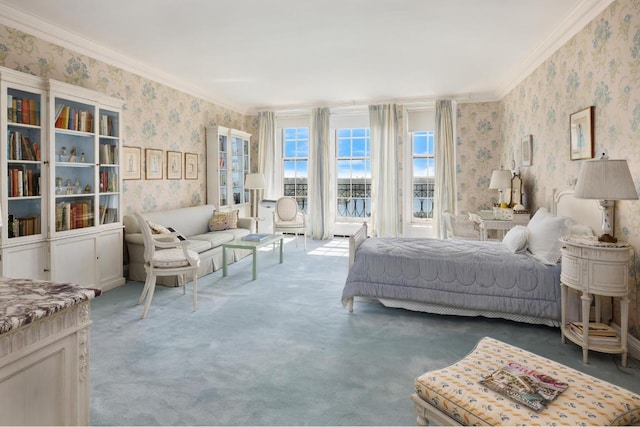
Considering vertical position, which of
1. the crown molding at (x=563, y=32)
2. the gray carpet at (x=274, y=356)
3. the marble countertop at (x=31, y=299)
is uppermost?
the crown molding at (x=563, y=32)

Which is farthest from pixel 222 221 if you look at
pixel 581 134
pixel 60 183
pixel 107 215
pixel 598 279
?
pixel 598 279

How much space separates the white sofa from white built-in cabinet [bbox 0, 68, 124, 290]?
0.70ft

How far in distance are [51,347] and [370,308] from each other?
2.95 meters

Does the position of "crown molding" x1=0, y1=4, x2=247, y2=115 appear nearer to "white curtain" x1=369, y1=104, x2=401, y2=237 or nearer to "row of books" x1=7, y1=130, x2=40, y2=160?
"row of books" x1=7, y1=130, x2=40, y2=160

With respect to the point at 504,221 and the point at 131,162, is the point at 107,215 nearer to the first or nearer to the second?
the point at 131,162

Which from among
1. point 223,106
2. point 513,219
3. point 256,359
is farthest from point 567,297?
point 223,106

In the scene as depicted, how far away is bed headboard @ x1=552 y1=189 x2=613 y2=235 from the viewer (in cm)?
330

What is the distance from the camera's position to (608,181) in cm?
251

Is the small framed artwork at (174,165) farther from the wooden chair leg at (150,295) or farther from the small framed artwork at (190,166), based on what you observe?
the wooden chair leg at (150,295)

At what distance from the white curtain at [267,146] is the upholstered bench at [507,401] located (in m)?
6.96

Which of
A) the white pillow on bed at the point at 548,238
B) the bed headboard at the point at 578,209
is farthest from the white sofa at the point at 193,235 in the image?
the bed headboard at the point at 578,209

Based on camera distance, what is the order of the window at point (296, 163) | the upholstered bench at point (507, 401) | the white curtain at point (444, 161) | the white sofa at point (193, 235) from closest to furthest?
1. the upholstered bench at point (507, 401)
2. the white sofa at point (193, 235)
3. the white curtain at point (444, 161)
4. the window at point (296, 163)

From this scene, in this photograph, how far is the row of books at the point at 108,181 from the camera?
434 centimetres

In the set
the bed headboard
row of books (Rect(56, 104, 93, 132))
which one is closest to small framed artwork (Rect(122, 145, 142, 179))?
row of books (Rect(56, 104, 93, 132))
